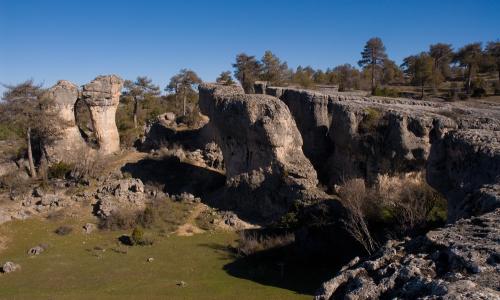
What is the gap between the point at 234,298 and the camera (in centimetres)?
1923

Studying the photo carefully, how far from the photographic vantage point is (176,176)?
124ft

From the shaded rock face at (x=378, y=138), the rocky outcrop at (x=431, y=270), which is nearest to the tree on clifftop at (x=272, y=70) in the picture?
the shaded rock face at (x=378, y=138)

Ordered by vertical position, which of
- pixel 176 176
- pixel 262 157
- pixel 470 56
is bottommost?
pixel 176 176

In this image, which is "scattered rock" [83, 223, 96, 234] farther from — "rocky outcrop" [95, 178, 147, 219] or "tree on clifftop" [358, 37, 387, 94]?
"tree on clifftop" [358, 37, 387, 94]

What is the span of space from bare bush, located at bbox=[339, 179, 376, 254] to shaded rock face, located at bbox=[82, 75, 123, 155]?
76.5 feet

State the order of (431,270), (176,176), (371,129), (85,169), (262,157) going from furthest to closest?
(176,176)
(85,169)
(262,157)
(371,129)
(431,270)

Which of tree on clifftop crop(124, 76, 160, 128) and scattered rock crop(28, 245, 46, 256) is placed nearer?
scattered rock crop(28, 245, 46, 256)

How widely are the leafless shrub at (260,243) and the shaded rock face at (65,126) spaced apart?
18916mm

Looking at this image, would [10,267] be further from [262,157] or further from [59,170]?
[262,157]

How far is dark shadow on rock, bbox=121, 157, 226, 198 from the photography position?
35656mm

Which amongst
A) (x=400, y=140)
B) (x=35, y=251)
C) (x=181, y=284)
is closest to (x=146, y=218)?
(x=35, y=251)

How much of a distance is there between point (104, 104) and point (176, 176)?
9.62 metres

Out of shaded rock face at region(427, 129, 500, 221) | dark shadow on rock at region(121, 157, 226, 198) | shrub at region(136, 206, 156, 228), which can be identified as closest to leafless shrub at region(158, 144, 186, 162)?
dark shadow on rock at region(121, 157, 226, 198)

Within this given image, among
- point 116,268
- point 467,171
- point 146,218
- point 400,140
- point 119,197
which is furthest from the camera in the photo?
point 119,197
